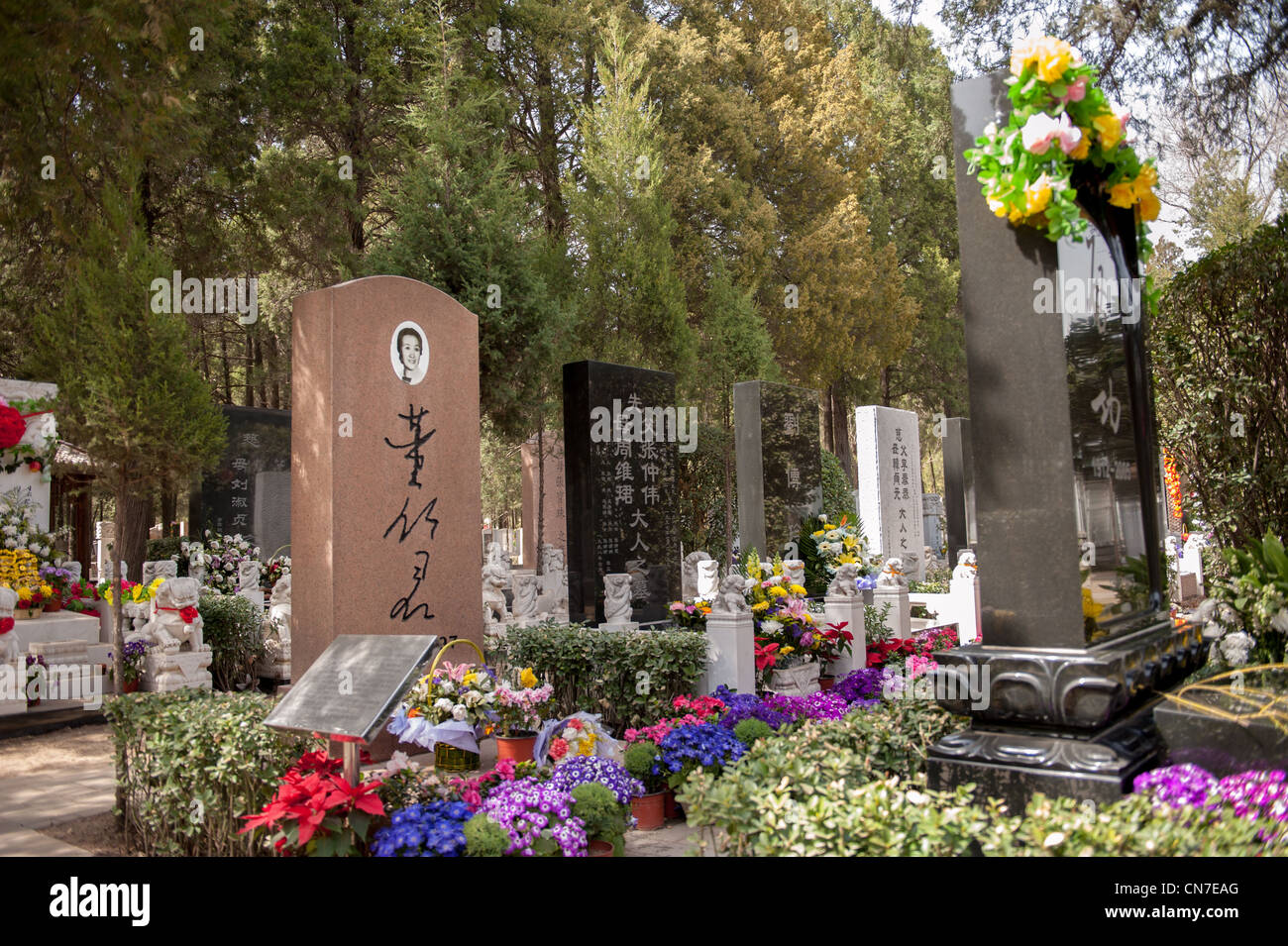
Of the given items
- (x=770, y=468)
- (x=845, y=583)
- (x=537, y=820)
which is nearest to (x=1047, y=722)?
(x=537, y=820)

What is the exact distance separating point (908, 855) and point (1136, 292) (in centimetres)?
309

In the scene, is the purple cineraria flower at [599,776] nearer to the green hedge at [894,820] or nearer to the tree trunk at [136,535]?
the green hedge at [894,820]

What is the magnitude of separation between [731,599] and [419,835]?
14.1ft

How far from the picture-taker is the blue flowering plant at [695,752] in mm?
5211

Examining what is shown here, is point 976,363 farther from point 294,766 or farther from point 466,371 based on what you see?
point 466,371

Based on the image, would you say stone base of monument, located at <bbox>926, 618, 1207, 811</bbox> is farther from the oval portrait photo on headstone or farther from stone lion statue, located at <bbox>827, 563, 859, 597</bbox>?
stone lion statue, located at <bbox>827, 563, 859, 597</bbox>

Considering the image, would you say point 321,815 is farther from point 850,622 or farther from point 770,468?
point 770,468

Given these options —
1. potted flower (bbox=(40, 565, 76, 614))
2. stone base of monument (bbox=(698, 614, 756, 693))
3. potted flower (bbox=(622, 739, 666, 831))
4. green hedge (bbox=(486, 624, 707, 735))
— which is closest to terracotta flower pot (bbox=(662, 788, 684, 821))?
potted flower (bbox=(622, 739, 666, 831))

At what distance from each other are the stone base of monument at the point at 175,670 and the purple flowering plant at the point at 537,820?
5.17 meters

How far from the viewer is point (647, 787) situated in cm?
527

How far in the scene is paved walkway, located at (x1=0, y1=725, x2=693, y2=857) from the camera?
15.5 feet
